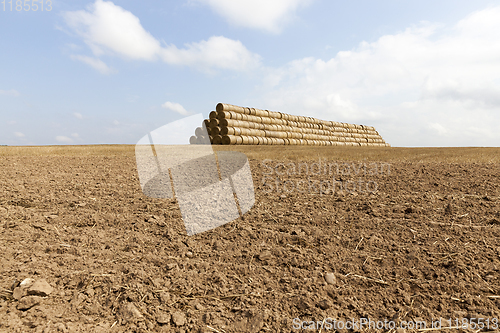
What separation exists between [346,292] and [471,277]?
943 millimetres

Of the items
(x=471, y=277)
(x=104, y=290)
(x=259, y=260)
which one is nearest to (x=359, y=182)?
(x=471, y=277)

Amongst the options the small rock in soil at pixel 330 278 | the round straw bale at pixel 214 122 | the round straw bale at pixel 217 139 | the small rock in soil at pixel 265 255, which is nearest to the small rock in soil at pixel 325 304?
the small rock in soil at pixel 330 278

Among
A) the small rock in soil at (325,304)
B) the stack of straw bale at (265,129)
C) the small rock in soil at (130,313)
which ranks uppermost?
the stack of straw bale at (265,129)

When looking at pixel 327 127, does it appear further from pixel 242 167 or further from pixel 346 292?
pixel 346 292

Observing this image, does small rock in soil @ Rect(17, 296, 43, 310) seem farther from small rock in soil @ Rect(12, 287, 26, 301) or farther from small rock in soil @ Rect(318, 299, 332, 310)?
small rock in soil @ Rect(318, 299, 332, 310)

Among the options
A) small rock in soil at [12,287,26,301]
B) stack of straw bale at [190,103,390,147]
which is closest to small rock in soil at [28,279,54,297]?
small rock in soil at [12,287,26,301]

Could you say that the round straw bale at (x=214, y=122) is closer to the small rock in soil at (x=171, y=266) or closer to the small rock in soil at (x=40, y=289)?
the small rock in soil at (x=171, y=266)

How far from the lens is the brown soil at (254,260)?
1.75 meters

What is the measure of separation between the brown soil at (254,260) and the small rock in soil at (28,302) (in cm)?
3

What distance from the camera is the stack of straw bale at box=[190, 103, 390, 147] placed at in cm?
1298

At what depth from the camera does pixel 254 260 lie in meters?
2.26

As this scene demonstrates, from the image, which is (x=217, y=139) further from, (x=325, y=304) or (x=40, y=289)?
(x=325, y=304)

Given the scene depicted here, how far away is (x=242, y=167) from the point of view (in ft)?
15.6

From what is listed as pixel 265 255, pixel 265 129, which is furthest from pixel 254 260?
pixel 265 129
